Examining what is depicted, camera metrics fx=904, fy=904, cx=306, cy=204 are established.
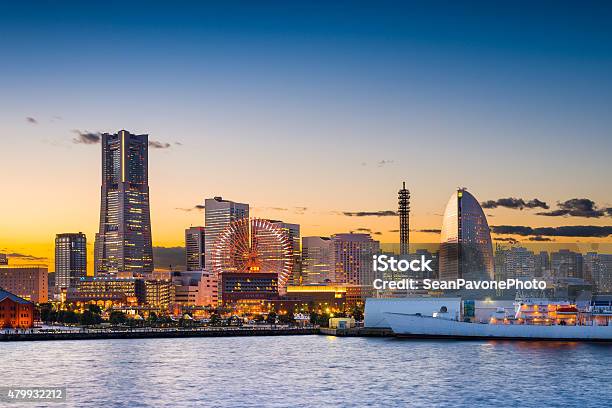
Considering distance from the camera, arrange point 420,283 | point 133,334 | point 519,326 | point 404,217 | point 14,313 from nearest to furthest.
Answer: point 519,326
point 133,334
point 420,283
point 14,313
point 404,217

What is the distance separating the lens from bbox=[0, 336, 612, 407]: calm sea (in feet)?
184

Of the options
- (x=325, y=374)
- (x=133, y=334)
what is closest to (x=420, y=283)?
(x=133, y=334)

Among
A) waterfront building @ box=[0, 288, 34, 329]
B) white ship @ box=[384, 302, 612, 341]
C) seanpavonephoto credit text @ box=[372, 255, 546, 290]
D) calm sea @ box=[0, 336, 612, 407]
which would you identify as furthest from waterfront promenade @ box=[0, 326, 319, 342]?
white ship @ box=[384, 302, 612, 341]

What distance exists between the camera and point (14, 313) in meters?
148

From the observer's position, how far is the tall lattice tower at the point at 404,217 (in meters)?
160

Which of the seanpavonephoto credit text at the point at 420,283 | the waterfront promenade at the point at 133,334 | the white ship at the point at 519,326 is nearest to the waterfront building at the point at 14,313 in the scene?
the waterfront promenade at the point at 133,334

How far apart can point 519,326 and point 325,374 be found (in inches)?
1663

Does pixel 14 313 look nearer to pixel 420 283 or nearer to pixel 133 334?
pixel 133 334

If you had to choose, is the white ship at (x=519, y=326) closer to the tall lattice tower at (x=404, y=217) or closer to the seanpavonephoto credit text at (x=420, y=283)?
the seanpavonephoto credit text at (x=420, y=283)

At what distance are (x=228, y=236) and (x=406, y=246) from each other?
167ft

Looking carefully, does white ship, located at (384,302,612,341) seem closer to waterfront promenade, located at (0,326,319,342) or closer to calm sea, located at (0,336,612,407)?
calm sea, located at (0,336,612,407)

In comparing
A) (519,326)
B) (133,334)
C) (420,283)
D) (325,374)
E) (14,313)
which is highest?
(420,283)

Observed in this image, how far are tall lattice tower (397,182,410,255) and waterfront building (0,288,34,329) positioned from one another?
213 ft

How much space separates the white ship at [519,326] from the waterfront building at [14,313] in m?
67.3
